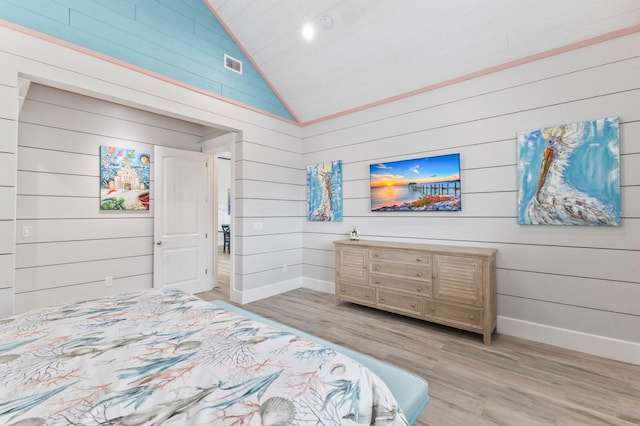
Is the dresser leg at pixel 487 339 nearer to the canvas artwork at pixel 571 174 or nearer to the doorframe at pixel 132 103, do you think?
the canvas artwork at pixel 571 174

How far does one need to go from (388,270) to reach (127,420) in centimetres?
289

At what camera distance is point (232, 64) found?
3.86 m

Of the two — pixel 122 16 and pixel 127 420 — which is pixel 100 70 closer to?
pixel 122 16

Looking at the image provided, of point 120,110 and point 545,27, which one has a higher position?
point 545,27

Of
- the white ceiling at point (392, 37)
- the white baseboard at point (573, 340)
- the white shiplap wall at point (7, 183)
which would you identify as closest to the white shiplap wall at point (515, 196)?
the white baseboard at point (573, 340)

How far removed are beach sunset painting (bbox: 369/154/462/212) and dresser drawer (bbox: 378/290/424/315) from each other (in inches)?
Result: 42.1

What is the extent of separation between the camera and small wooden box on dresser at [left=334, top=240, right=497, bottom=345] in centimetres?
274

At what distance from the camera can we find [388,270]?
3354mm

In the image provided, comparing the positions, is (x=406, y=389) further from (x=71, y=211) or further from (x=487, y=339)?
(x=71, y=211)

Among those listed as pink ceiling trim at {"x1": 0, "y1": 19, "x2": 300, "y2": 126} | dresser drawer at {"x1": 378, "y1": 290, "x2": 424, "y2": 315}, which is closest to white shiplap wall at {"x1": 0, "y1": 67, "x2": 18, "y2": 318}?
pink ceiling trim at {"x1": 0, "y1": 19, "x2": 300, "y2": 126}

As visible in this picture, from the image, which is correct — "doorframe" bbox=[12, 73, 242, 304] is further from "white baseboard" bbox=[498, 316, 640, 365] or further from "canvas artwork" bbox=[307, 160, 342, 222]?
"white baseboard" bbox=[498, 316, 640, 365]

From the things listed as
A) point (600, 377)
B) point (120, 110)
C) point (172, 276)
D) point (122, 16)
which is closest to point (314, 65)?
point (122, 16)

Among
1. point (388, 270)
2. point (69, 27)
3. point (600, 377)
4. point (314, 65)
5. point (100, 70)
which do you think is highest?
point (314, 65)

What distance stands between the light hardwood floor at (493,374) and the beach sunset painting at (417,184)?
138cm
